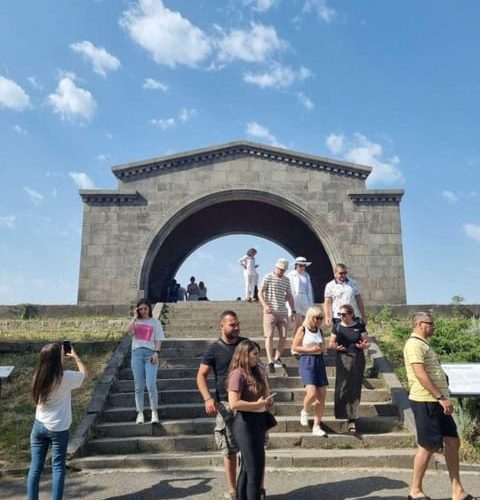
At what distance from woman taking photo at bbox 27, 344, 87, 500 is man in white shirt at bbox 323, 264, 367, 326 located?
4.41 meters

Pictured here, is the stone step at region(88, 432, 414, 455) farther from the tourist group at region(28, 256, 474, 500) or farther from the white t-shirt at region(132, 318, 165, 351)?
the white t-shirt at region(132, 318, 165, 351)

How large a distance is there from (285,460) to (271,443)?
1.85ft

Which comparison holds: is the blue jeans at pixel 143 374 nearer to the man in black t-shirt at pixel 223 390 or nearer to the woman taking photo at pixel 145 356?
the woman taking photo at pixel 145 356

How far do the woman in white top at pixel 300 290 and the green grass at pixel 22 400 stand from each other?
3.72m

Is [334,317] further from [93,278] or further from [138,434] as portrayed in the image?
[93,278]

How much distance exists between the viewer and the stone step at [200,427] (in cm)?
668

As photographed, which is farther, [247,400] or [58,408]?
[58,408]

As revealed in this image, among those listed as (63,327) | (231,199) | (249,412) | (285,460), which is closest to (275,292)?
(285,460)

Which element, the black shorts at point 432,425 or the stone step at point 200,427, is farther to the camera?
the stone step at point 200,427

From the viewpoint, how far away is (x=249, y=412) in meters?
4.10

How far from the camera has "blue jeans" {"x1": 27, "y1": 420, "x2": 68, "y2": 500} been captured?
4.26m

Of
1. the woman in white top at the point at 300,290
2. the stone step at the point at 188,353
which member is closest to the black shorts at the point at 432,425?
the woman in white top at the point at 300,290

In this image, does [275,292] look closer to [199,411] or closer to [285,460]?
[199,411]

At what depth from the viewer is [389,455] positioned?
5.88 meters
